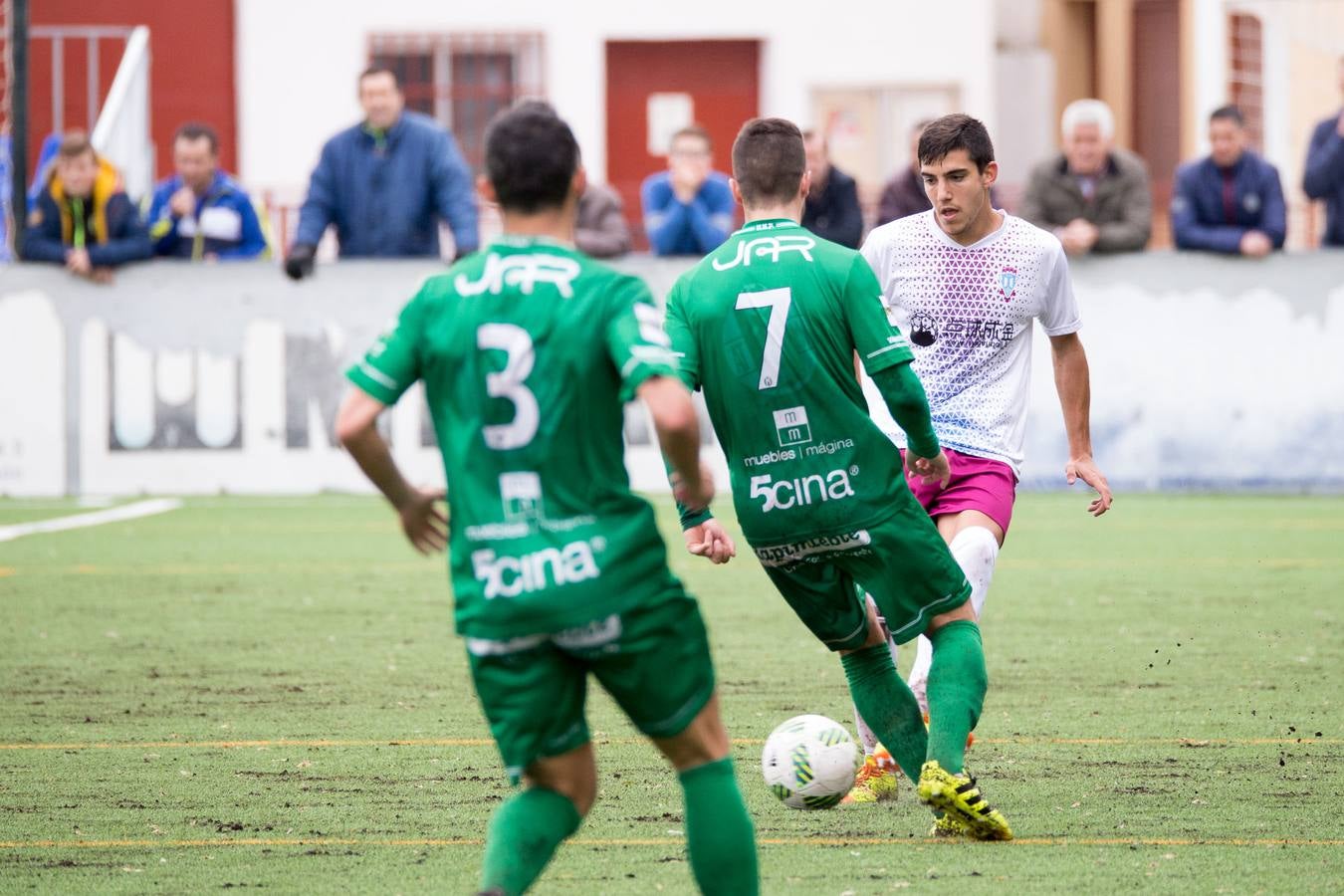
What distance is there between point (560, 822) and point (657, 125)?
22.0m

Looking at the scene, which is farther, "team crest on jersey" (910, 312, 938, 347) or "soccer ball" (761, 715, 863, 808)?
"team crest on jersey" (910, 312, 938, 347)

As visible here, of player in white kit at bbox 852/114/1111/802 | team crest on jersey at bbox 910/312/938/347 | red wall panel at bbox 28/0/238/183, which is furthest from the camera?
red wall panel at bbox 28/0/238/183

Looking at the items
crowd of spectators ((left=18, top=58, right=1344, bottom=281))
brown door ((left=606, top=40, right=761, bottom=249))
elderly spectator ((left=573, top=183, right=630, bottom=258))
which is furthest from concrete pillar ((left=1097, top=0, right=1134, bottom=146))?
elderly spectator ((left=573, top=183, right=630, bottom=258))

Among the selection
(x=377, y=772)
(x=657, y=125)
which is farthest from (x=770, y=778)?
(x=657, y=125)

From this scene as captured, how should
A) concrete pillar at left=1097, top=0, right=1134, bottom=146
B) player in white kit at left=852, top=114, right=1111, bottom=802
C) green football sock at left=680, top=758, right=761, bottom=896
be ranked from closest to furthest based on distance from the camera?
green football sock at left=680, top=758, right=761, bottom=896
player in white kit at left=852, top=114, right=1111, bottom=802
concrete pillar at left=1097, top=0, right=1134, bottom=146

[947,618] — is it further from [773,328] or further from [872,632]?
[773,328]

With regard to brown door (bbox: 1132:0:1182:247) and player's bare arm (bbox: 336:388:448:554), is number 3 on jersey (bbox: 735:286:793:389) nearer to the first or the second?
player's bare arm (bbox: 336:388:448:554)

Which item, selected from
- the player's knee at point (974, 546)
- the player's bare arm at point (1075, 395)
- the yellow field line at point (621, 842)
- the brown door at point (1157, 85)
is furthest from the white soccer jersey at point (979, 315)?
the brown door at point (1157, 85)

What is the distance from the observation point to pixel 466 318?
4.47m

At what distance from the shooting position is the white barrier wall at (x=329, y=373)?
16.0 metres

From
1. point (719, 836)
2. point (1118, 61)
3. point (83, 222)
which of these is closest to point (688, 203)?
point (83, 222)

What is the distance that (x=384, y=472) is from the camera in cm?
455

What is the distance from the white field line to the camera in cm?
1418

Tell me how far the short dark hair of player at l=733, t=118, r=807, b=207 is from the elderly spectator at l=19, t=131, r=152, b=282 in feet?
35.8
